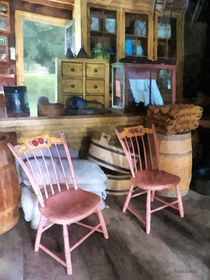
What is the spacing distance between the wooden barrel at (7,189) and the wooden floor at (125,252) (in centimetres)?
11

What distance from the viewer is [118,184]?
283 centimetres

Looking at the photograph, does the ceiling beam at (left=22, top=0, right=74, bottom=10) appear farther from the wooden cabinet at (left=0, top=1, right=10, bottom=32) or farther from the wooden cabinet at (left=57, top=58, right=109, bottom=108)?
the wooden cabinet at (left=57, top=58, right=109, bottom=108)

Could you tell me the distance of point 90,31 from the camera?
4.66m

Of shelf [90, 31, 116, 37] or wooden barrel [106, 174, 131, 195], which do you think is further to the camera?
shelf [90, 31, 116, 37]

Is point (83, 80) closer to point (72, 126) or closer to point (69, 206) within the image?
point (72, 126)

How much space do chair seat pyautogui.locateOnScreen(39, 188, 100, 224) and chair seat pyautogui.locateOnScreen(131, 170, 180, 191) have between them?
45 centimetres

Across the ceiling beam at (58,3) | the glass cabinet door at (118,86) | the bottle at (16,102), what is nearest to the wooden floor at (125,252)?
the bottle at (16,102)

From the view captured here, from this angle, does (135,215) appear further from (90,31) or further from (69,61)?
(90,31)

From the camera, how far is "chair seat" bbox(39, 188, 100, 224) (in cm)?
171

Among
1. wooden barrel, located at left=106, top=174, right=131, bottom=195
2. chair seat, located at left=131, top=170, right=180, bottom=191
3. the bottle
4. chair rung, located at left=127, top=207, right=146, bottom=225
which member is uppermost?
the bottle

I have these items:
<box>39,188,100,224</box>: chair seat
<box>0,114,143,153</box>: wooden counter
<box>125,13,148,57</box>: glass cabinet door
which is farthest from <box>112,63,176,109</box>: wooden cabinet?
<box>125,13,148,57</box>: glass cabinet door

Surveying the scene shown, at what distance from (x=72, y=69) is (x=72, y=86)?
206mm

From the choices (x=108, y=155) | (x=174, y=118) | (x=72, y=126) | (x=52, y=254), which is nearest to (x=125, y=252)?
(x=52, y=254)

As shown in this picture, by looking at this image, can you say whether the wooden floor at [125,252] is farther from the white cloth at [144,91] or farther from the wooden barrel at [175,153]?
the white cloth at [144,91]
